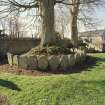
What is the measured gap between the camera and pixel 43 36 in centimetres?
1384

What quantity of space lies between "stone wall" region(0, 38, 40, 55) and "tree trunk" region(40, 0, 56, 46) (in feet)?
7.99

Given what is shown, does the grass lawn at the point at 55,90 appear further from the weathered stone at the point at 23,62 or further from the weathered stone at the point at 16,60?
the weathered stone at the point at 16,60

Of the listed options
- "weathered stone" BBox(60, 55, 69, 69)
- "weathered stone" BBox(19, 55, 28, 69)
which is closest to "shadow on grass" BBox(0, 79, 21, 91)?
"weathered stone" BBox(19, 55, 28, 69)

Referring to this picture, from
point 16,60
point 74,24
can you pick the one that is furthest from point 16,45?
point 74,24

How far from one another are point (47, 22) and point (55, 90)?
598 cm

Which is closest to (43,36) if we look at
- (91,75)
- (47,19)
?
(47,19)

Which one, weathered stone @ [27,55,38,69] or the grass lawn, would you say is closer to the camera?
the grass lawn

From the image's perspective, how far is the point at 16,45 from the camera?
55.6 ft

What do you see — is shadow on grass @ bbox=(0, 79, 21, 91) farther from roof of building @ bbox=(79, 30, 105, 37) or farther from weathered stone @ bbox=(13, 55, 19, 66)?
roof of building @ bbox=(79, 30, 105, 37)

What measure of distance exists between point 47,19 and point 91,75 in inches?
180

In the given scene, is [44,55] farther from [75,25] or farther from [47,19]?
[75,25]

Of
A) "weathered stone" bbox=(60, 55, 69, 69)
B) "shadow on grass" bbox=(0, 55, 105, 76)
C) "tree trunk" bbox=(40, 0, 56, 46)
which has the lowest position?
"shadow on grass" bbox=(0, 55, 105, 76)

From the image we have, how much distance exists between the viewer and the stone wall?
16.1m

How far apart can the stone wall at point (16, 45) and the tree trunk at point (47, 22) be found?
2436 mm
